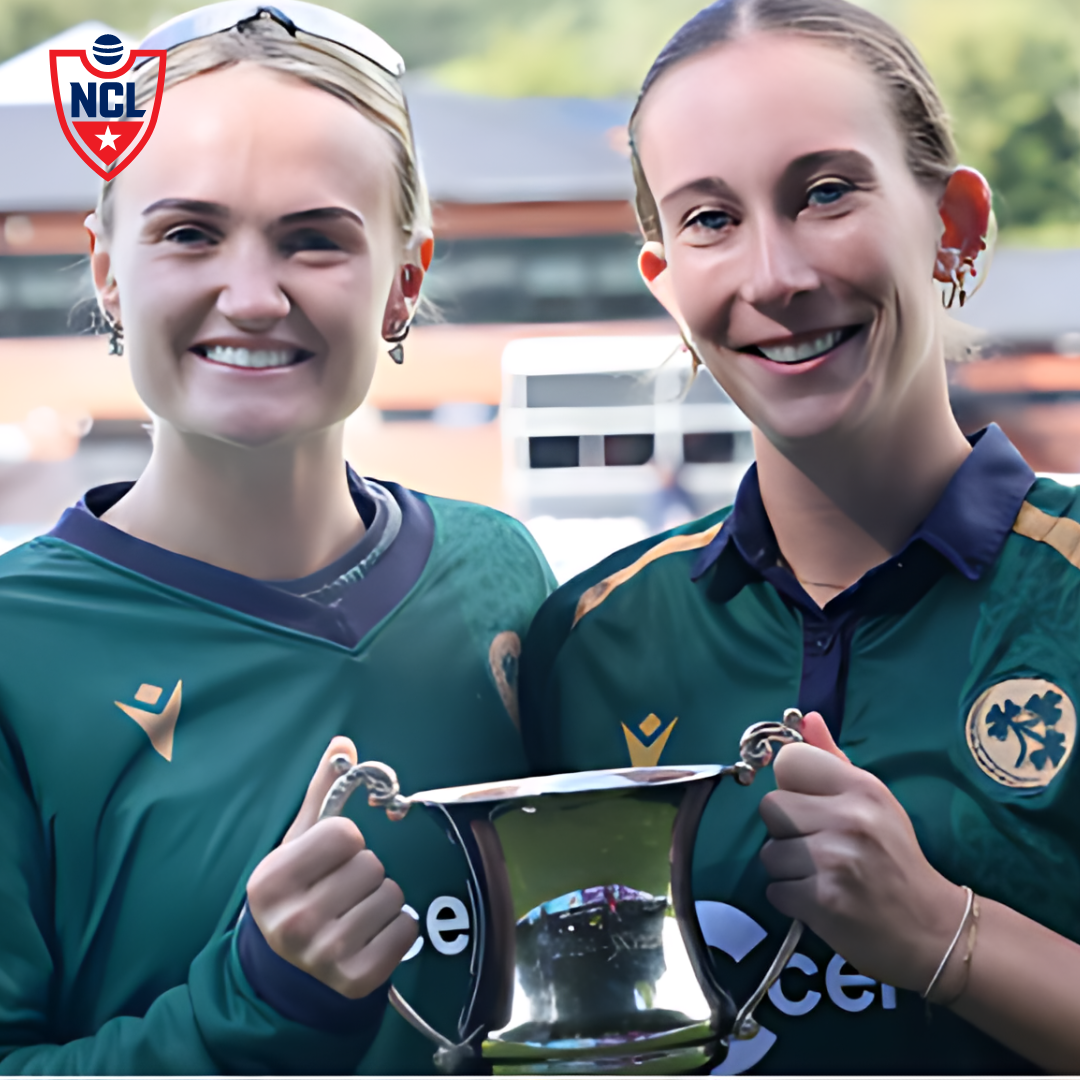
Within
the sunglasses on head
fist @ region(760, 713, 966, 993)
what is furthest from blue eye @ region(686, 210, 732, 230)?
fist @ region(760, 713, 966, 993)

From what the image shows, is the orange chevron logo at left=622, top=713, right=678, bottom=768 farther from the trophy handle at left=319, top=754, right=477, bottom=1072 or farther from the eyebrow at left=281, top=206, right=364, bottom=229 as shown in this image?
the eyebrow at left=281, top=206, right=364, bottom=229

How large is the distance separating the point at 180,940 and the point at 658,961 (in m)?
0.48

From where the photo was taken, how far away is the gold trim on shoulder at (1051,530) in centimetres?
138

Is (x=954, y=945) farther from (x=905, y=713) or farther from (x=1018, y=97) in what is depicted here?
(x=1018, y=97)

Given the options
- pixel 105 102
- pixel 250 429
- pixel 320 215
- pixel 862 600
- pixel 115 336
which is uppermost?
pixel 105 102

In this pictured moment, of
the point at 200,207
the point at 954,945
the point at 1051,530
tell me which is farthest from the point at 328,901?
the point at 1051,530

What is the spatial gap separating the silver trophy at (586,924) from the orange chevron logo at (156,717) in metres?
0.24

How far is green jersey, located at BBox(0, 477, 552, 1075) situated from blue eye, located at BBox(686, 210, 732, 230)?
496 millimetres

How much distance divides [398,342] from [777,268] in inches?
17.1

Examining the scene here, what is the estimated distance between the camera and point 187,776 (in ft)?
4.53

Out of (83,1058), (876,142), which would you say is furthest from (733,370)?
(83,1058)

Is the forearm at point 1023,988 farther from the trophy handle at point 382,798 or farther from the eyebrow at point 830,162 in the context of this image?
the eyebrow at point 830,162

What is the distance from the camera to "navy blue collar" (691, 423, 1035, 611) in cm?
139

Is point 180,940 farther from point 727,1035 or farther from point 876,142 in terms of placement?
point 876,142
